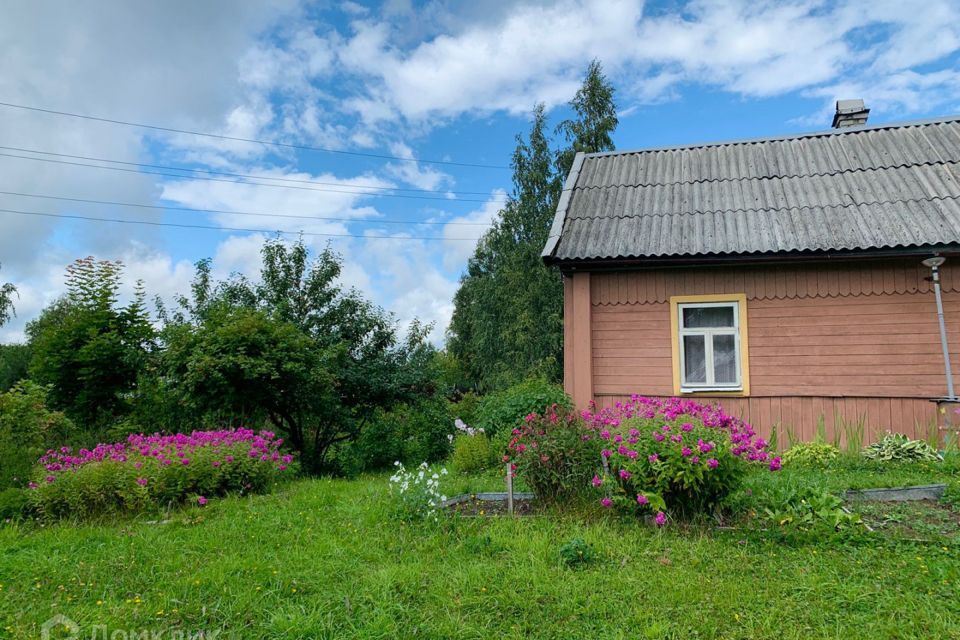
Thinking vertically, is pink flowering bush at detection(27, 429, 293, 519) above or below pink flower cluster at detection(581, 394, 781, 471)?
below

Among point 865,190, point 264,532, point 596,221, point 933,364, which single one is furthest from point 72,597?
point 865,190

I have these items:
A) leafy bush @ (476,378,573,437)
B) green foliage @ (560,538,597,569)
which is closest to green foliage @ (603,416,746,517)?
green foliage @ (560,538,597,569)

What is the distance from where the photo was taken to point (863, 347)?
7766 mm

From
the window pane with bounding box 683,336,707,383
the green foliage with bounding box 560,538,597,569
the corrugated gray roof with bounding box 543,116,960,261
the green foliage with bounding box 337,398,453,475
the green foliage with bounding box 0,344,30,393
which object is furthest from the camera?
the green foliage with bounding box 0,344,30,393

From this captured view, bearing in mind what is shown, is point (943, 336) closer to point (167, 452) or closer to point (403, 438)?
point (403, 438)

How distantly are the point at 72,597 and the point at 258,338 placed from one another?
5.45 metres

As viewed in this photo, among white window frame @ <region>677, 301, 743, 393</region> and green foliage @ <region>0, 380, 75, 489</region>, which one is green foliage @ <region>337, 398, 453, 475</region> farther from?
white window frame @ <region>677, 301, 743, 393</region>

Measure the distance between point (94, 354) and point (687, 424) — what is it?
9826 millimetres

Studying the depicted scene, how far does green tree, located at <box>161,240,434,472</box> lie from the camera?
864 cm

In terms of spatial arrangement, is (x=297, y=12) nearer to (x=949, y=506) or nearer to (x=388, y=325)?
(x=388, y=325)

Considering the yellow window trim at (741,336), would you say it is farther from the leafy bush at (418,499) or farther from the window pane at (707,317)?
the leafy bush at (418,499)

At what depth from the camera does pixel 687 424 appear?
14.9ft

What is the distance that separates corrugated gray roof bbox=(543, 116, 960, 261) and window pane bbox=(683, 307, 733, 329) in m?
0.91

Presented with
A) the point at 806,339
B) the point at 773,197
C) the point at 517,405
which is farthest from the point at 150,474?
the point at 773,197
